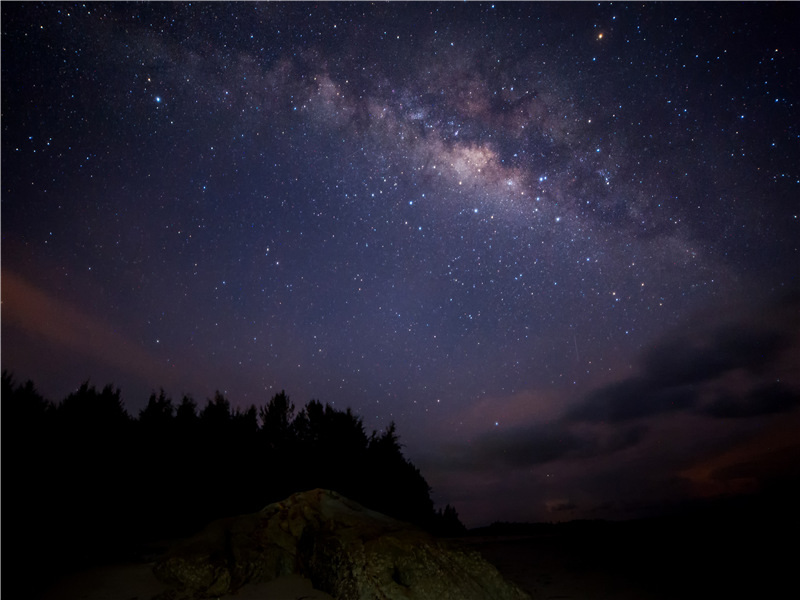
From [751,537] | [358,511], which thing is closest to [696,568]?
[751,537]

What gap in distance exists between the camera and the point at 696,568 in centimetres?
888

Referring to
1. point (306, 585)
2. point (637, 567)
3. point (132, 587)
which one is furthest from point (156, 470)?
point (637, 567)

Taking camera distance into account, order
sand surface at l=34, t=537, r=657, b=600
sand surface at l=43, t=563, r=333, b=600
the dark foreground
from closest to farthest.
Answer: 1. sand surface at l=43, t=563, r=333, b=600
2. sand surface at l=34, t=537, r=657, b=600
3. the dark foreground

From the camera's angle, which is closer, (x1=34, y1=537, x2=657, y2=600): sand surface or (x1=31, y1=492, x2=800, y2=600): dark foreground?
(x1=34, y1=537, x2=657, y2=600): sand surface

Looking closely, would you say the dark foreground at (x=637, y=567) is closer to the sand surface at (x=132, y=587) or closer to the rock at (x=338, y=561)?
the sand surface at (x=132, y=587)

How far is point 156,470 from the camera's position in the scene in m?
14.0

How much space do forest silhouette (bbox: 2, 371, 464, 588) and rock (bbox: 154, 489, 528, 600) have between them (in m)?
2.55

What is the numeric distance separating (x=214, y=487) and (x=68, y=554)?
7312mm

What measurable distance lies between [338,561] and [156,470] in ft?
31.3

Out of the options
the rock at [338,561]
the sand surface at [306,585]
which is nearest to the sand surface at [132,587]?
the sand surface at [306,585]

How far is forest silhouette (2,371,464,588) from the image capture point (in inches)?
300

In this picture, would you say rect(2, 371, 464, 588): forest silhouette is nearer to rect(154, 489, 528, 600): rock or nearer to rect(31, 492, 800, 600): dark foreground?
rect(31, 492, 800, 600): dark foreground

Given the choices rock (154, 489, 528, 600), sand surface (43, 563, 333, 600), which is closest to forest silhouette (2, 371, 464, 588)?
sand surface (43, 563, 333, 600)

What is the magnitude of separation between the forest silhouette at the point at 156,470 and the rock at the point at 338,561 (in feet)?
8.36
